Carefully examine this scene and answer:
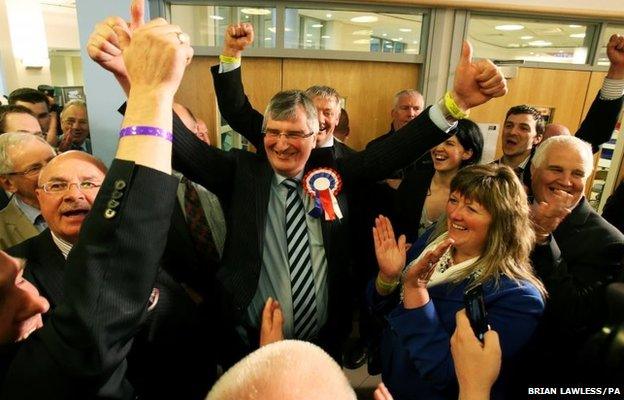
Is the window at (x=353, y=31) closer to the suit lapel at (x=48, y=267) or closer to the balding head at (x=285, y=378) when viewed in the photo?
the suit lapel at (x=48, y=267)

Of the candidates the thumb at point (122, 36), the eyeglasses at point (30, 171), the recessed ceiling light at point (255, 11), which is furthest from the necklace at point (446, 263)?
the recessed ceiling light at point (255, 11)

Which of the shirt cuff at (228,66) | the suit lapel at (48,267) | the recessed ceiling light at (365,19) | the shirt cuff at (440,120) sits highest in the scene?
the recessed ceiling light at (365,19)

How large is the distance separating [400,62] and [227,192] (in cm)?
265

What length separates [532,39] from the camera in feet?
Result: 12.7

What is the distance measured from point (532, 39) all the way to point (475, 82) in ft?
11.2

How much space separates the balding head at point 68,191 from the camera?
1117 mm

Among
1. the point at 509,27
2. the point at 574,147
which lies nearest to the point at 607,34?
the point at 509,27

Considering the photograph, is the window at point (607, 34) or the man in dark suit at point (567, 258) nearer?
the man in dark suit at point (567, 258)

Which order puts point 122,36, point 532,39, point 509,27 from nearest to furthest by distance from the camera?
point 122,36 → point 509,27 → point 532,39

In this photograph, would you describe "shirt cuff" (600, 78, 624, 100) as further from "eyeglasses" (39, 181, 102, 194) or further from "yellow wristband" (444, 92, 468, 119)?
"eyeglasses" (39, 181, 102, 194)

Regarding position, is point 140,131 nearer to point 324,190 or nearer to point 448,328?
point 324,190

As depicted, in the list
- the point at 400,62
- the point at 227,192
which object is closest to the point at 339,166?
the point at 227,192

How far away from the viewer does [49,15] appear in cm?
805

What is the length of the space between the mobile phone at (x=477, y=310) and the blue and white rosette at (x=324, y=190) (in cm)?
54
